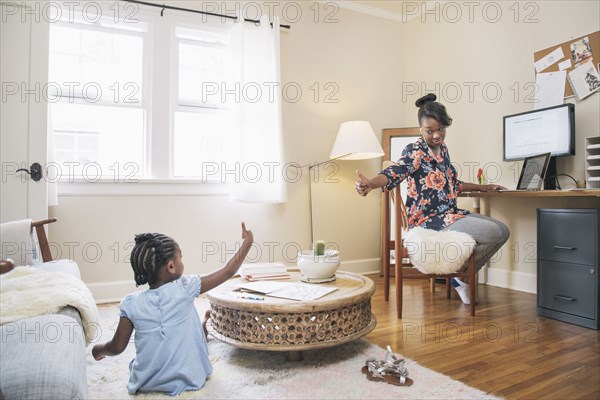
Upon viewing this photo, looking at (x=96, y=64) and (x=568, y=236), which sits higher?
(x=96, y=64)

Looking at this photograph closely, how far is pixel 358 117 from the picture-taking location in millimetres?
4227

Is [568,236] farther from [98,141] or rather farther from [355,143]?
[98,141]

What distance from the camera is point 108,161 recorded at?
3.24 meters

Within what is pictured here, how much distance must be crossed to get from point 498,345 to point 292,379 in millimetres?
1103

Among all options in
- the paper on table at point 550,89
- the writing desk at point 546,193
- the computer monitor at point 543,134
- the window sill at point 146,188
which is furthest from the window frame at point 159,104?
the paper on table at point 550,89

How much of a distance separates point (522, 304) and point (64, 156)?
349 centimetres

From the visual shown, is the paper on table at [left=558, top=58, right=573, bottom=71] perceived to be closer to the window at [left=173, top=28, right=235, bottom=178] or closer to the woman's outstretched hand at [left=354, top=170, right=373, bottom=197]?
the woman's outstretched hand at [left=354, top=170, right=373, bottom=197]

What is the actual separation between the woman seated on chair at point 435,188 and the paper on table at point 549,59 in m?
1.12

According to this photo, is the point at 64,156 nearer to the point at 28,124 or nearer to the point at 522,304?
the point at 28,124

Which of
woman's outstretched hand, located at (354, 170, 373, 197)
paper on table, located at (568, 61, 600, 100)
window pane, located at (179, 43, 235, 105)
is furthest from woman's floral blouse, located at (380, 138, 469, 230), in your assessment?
window pane, located at (179, 43, 235, 105)

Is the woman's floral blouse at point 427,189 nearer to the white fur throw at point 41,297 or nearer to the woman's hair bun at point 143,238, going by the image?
the woman's hair bun at point 143,238

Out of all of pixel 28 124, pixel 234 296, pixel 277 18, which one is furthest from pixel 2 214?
pixel 277 18

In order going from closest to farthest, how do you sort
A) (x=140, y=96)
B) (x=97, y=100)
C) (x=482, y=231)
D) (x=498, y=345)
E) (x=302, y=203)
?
1. (x=498, y=345)
2. (x=482, y=231)
3. (x=97, y=100)
4. (x=140, y=96)
5. (x=302, y=203)

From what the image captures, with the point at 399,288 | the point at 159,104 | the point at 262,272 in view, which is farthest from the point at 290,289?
the point at 159,104
